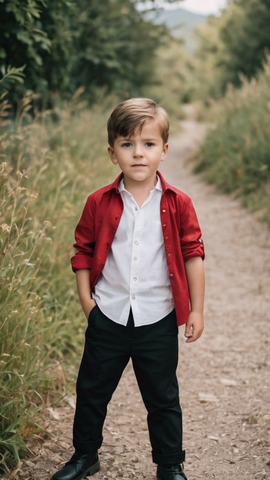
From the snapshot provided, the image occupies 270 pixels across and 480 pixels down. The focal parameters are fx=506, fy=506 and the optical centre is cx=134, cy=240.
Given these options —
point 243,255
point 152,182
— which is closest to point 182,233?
point 152,182

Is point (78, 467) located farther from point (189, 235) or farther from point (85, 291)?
point (189, 235)

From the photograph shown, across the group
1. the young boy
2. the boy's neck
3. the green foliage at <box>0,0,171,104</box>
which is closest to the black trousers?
the young boy

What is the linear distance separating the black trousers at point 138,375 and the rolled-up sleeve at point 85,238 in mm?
193

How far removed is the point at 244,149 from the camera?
7.45 m

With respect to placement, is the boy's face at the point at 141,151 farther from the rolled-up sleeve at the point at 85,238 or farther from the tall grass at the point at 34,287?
the tall grass at the point at 34,287

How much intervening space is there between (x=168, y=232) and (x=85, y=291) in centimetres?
41

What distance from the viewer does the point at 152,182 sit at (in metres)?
1.99

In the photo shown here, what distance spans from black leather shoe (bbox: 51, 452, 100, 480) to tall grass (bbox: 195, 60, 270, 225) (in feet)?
14.8

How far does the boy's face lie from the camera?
185 centimetres

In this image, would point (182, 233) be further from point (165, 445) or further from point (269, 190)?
point (269, 190)

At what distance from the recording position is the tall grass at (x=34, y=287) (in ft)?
6.70

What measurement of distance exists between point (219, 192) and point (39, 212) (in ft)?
16.2

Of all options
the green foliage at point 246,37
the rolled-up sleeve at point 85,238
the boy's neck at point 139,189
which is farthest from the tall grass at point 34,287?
the green foliage at point 246,37

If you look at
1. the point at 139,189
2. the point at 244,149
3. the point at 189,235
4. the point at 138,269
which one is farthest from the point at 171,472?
the point at 244,149
